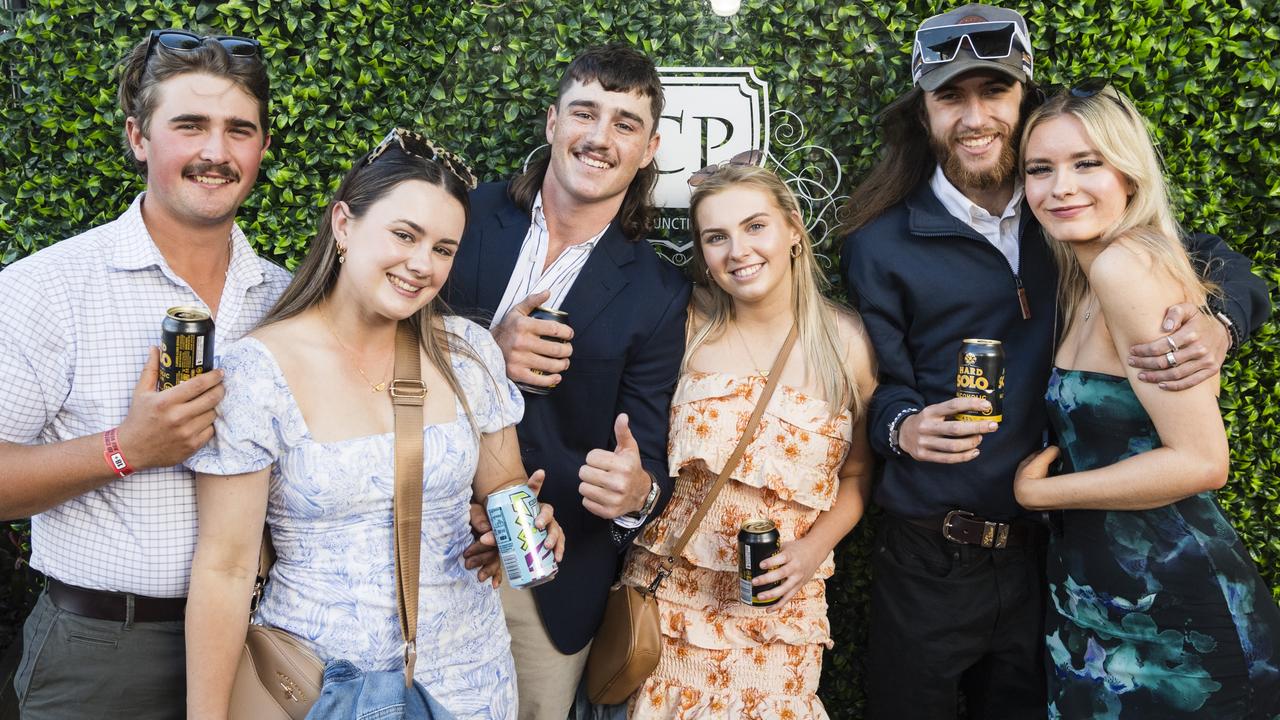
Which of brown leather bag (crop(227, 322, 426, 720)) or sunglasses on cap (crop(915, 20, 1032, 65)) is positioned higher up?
sunglasses on cap (crop(915, 20, 1032, 65))

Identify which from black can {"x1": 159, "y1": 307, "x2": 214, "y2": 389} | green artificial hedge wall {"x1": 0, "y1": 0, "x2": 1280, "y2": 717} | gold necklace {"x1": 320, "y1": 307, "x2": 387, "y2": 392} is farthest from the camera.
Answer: green artificial hedge wall {"x1": 0, "y1": 0, "x2": 1280, "y2": 717}

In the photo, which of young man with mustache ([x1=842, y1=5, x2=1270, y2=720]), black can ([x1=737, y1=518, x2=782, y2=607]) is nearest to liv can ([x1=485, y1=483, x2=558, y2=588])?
black can ([x1=737, y1=518, x2=782, y2=607])

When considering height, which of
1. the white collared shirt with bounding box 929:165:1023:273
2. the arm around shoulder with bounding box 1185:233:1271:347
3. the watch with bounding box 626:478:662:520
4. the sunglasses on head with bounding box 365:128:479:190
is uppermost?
the sunglasses on head with bounding box 365:128:479:190

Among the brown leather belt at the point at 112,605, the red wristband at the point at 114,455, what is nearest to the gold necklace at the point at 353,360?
the red wristband at the point at 114,455

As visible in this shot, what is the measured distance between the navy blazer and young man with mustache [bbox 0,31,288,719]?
86cm

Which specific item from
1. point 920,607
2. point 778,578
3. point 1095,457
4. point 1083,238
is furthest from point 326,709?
point 1083,238

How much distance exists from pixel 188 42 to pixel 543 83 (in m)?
1.45

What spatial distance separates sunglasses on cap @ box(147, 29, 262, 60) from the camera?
249cm

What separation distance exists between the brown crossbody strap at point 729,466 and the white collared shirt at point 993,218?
31.0 inches

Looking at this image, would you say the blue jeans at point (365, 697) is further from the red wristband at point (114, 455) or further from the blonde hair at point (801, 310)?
the blonde hair at point (801, 310)

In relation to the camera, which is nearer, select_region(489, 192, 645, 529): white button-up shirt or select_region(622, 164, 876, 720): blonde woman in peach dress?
select_region(622, 164, 876, 720): blonde woman in peach dress

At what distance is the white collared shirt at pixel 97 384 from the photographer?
7.54ft

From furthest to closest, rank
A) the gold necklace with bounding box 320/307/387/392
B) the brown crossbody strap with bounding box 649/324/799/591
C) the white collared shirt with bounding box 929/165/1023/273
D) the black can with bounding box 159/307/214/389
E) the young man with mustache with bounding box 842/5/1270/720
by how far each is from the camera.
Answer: the white collared shirt with bounding box 929/165/1023/273 → the young man with mustache with bounding box 842/5/1270/720 → the brown crossbody strap with bounding box 649/324/799/591 → the gold necklace with bounding box 320/307/387/392 → the black can with bounding box 159/307/214/389

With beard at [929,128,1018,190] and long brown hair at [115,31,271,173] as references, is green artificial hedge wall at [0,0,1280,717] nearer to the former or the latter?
beard at [929,128,1018,190]
